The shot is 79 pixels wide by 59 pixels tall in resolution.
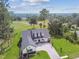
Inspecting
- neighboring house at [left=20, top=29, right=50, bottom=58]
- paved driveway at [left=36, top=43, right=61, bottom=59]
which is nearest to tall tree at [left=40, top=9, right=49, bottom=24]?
neighboring house at [left=20, top=29, right=50, bottom=58]

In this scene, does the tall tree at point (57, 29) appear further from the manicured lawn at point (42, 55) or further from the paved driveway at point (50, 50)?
the manicured lawn at point (42, 55)

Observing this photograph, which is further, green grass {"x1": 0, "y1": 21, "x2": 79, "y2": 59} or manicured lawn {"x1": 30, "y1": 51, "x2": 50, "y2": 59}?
green grass {"x1": 0, "y1": 21, "x2": 79, "y2": 59}

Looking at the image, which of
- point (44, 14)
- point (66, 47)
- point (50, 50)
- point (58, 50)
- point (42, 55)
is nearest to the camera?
point (42, 55)

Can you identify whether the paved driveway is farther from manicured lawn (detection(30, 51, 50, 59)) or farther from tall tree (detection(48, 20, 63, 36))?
tall tree (detection(48, 20, 63, 36))

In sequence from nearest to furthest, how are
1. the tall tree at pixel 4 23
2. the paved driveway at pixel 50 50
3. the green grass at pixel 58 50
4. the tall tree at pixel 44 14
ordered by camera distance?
the paved driveway at pixel 50 50, the green grass at pixel 58 50, the tall tree at pixel 4 23, the tall tree at pixel 44 14

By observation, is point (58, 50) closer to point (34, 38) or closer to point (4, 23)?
point (34, 38)

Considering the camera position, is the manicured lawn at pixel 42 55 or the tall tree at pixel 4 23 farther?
the tall tree at pixel 4 23

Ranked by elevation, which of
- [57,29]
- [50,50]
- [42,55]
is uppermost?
[57,29]

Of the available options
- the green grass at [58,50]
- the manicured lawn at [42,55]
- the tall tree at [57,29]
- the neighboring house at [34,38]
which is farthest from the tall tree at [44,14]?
the manicured lawn at [42,55]

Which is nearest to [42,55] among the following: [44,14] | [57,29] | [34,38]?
[34,38]
